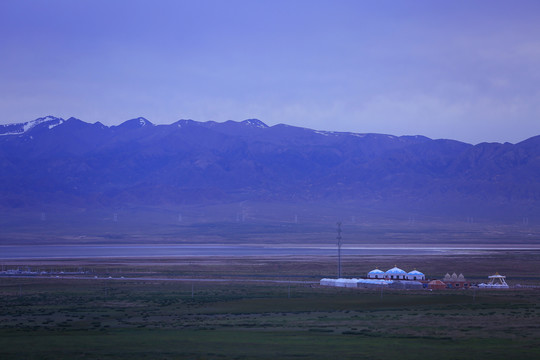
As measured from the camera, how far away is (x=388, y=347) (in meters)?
35.7

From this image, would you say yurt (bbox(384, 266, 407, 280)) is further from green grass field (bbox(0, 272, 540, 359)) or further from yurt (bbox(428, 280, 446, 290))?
green grass field (bbox(0, 272, 540, 359))

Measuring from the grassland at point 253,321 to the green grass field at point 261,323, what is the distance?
6 centimetres

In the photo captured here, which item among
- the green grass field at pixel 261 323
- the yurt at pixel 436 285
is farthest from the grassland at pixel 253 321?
the yurt at pixel 436 285

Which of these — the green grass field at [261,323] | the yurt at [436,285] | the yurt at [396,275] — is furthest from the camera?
the yurt at [396,275]

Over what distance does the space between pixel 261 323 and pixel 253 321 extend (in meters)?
1.23

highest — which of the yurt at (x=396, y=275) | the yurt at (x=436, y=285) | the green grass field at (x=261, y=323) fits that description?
the yurt at (x=396, y=275)

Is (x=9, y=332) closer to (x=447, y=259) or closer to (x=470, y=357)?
(x=470, y=357)

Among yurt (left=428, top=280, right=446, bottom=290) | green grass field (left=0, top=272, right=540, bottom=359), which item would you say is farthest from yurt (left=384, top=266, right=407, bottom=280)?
green grass field (left=0, top=272, right=540, bottom=359)

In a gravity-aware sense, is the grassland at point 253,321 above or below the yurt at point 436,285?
below

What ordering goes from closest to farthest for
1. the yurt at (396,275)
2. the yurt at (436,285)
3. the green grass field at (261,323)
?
the green grass field at (261,323)
the yurt at (436,285)
the yurt at (396,275)

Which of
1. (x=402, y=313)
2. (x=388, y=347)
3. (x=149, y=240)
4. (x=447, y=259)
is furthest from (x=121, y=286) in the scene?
(x=149, y=240)

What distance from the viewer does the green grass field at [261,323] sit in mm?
34688

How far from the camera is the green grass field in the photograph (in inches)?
1366

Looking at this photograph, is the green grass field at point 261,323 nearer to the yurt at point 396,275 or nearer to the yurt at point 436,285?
the yurt at point 436,285
